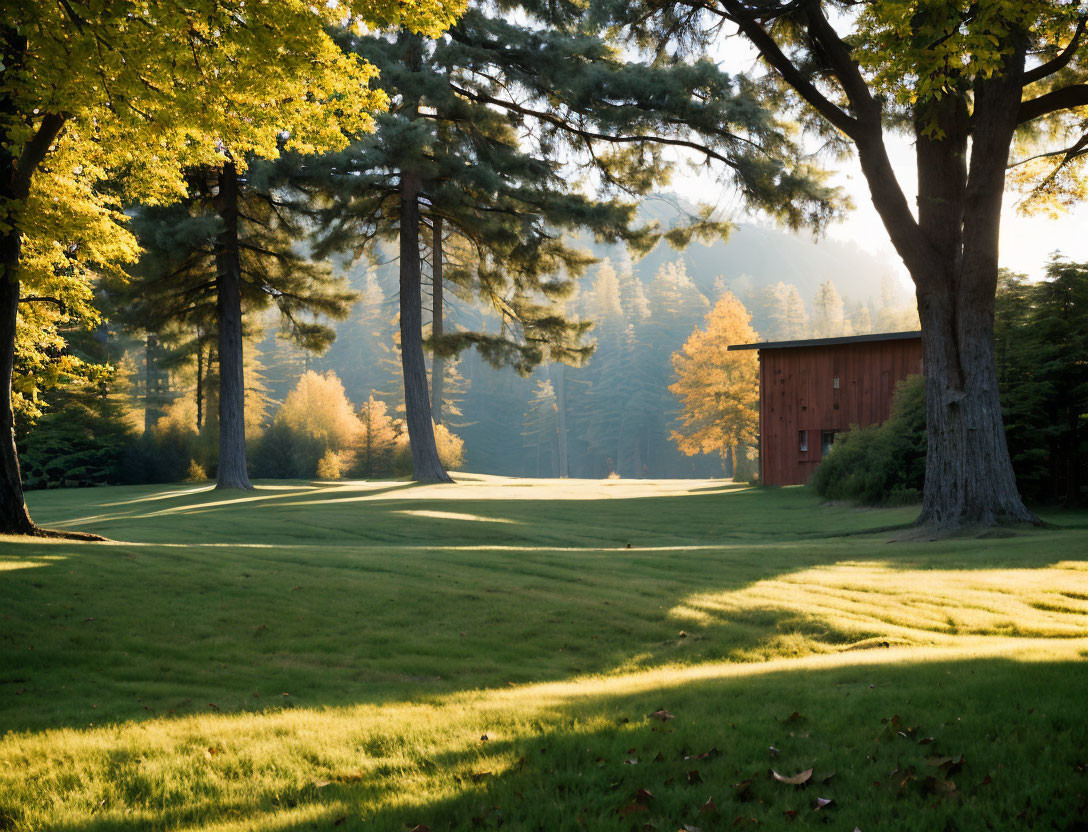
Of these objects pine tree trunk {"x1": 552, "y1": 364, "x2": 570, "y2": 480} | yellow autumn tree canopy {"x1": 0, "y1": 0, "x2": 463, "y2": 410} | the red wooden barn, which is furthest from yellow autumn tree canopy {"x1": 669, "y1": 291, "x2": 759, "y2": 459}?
yellow autumn tree canopy {"x1": 0, "y1": 0, "x2": 463, "y2": 410}

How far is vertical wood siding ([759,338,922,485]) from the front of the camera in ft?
94.9

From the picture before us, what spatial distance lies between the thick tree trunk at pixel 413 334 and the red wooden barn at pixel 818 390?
1301cm

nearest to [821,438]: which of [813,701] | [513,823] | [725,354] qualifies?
[725,354]

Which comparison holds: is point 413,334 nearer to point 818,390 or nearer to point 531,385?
point 818,390

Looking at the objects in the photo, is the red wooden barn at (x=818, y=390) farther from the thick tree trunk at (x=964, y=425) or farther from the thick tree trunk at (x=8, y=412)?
the thick tree trunk at (x=8, y=412)

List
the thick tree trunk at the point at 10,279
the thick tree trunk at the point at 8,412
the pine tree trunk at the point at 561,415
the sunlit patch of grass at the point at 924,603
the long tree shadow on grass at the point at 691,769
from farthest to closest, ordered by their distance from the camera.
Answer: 1. the pine tree trunk at the point at 561,415
2. the thick tree trunk at the point at 8,412
3. the thick tree trunk at the point at 10,279
4. the sunlit patch of grass at the point at 924,603
5. the long tree shadow on grass at the point at 691,769

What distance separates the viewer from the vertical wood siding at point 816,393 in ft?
94.9

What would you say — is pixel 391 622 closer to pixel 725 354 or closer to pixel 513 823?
pixel 513 823

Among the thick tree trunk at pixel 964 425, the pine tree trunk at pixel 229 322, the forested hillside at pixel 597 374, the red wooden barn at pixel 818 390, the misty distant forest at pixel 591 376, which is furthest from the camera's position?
the forested hillside at pixel 597 374

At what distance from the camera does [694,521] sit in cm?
2153

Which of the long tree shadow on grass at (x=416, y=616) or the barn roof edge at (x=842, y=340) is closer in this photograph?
the long tree shadow on grass at (x=416, y=616)

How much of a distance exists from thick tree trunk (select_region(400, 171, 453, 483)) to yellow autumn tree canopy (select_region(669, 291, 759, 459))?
841 inches

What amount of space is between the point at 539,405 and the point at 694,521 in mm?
66175

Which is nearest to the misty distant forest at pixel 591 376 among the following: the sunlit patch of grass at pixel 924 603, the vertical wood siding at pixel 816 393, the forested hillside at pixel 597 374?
the forested hillside at pixel 597 374
